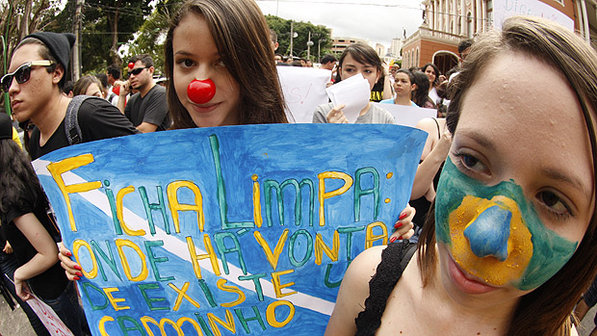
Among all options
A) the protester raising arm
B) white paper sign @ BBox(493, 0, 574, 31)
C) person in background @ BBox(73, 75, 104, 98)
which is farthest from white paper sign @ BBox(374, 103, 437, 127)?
person in background @ BBox(73, 75, 104, 98)

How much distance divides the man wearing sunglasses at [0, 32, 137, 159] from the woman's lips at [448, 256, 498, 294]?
5.74 feet

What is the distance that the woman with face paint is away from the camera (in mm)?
686

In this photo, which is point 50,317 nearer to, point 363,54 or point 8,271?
point 8,271

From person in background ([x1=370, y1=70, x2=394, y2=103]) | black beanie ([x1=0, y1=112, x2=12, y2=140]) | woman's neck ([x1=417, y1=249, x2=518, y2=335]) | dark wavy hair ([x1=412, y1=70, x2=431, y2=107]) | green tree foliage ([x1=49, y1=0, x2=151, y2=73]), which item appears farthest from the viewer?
green tree foliage ([x1=49, y1=0, x2=151, y2=73])

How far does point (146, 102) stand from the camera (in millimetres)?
4391

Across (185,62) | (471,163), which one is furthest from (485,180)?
(185,62)

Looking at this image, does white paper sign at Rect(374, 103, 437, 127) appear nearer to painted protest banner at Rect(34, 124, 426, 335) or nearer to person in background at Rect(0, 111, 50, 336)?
painted protest banner at Rect(34, 124, 426, 335)

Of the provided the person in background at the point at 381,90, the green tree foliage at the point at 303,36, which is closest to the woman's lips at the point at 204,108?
the person in background at the point at 381,90

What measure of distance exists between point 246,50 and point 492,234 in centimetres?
97

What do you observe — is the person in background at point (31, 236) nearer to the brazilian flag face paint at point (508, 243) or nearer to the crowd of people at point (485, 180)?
the crowd of people at point (485, 180)

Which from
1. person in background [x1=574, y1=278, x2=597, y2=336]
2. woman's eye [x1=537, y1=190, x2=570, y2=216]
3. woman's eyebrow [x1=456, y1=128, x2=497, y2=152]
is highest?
woman's eyebrow [x1=456, y1=128, x2=497, y2=152]

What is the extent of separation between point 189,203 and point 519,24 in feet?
2.93

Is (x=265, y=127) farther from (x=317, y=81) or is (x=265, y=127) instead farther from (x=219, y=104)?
(x=317, y=81)

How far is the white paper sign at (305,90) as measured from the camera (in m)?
3.24
